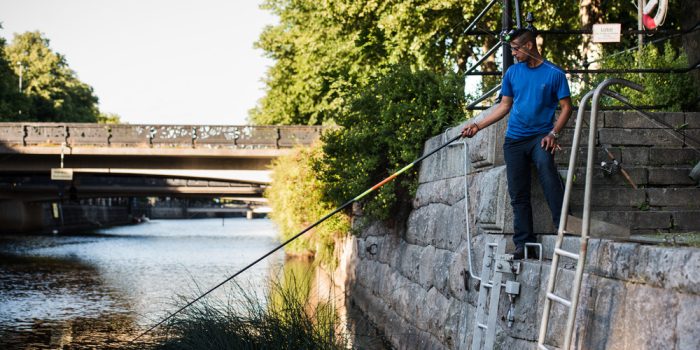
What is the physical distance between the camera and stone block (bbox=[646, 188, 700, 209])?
738 cm

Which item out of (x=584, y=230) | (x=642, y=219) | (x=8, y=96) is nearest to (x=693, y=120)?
(x=642, y=219)

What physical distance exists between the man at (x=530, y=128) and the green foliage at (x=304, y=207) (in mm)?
11212

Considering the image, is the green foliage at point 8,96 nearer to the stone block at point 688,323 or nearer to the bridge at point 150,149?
the bridge at point 150,149

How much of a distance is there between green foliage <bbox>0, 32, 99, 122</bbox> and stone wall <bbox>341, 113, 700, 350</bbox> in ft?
206

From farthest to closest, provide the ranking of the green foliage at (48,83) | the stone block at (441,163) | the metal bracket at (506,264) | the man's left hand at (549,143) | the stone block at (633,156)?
the green foliage at (48,83) → the stone block at (441,163) → the stone block at (633,156) → the metal bracket at (506,264) → the man's left hand at (549,143)

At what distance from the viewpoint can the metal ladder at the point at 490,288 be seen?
7020 millimetres

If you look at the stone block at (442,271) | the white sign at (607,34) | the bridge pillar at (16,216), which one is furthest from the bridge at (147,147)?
the white sign at (607,34)

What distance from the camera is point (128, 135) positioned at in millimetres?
37688

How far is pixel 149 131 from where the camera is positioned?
3794 cm

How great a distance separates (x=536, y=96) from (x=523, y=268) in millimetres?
1224

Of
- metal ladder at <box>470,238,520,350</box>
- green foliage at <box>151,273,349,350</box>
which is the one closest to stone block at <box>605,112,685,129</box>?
metal ladder at <box>470,238,520,350</box>

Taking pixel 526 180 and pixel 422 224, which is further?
pixel 422 224

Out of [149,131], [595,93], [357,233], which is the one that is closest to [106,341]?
[357,233]

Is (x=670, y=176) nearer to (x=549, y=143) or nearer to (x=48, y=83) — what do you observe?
(x=549, y=143)
